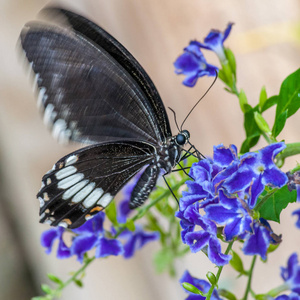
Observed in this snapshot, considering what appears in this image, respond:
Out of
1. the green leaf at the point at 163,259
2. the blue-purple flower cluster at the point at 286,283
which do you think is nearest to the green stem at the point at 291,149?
the blue-purple flower cluster at the point at 286,283

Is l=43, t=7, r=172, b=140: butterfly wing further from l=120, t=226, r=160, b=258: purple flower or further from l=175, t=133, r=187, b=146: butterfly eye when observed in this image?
l=120, t=226, r=160, b=258: purple flower

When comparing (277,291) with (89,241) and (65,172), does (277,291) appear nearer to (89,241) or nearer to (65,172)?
(89,241)

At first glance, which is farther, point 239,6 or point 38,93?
point 239,6

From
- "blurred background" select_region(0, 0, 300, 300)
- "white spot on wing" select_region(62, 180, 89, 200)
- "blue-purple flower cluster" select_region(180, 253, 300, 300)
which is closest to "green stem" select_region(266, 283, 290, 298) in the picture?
"blue-purple flower cluster" select_region(180, 253, 300, 300)

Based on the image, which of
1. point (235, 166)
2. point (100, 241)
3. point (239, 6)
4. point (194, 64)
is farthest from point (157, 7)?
point (235, 166)


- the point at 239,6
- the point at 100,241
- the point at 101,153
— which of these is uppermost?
the point at 239,6

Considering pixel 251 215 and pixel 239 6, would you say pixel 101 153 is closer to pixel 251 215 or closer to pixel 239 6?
pixel 251 215

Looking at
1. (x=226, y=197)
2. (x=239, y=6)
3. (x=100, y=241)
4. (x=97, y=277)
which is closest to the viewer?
(x=226, y=197)

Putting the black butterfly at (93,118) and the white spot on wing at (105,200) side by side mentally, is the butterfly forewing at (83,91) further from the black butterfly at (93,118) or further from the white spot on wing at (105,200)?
the white spot on wing at (105,200)
